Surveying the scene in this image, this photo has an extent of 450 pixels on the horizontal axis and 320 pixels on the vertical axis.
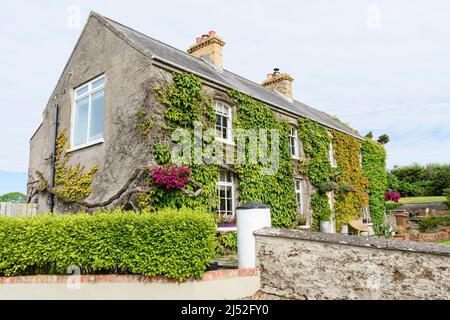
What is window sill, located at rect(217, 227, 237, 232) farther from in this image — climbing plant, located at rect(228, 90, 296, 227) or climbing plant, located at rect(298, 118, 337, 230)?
climbing plant, located at rect(298, 118, 337, 230)

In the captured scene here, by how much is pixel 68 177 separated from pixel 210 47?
9.02 metres

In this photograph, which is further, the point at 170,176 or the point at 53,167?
the point at 53,167

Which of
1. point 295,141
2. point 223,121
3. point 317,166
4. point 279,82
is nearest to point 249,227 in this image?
point 223,121

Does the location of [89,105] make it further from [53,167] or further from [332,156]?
[332,156]

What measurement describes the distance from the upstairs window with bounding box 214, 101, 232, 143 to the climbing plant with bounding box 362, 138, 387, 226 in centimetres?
1255

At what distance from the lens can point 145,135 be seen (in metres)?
9.40

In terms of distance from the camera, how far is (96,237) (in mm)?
6301

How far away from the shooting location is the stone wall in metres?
4.89
